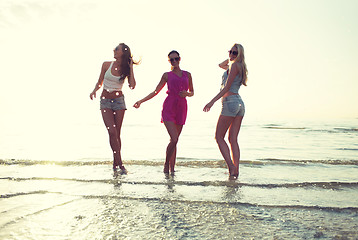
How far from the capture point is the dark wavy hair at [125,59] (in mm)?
6305

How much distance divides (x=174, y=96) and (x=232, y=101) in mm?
1112

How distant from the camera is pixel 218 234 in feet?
9.26

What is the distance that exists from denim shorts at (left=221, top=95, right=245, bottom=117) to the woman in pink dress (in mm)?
736

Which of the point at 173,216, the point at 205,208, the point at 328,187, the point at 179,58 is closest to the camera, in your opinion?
the point at 173,216

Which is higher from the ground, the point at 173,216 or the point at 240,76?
the point at 240,76

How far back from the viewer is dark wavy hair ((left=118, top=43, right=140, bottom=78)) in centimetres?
630

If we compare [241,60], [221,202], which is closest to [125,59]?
[241,60]

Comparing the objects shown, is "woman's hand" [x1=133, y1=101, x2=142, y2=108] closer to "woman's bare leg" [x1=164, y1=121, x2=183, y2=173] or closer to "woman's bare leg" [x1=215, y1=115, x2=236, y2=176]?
"woman's bare leg" [x1=164, y1=121, x2=183, y2=173]

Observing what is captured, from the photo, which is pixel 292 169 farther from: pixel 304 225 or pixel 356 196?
→ pixel 304 225

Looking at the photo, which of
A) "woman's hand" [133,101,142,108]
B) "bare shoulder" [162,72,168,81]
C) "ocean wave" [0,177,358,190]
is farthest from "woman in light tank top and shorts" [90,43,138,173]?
"ocean wave" [0,177,358,190]

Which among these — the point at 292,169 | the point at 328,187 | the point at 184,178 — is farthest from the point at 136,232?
the point at 292,169

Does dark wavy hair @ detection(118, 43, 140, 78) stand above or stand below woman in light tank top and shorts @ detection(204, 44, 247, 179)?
above

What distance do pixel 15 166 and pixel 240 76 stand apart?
5.30m

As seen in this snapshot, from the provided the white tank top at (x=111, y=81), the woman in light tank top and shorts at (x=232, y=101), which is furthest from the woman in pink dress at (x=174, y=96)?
the woman in light tank top and shorts at (x=232, y=101)
